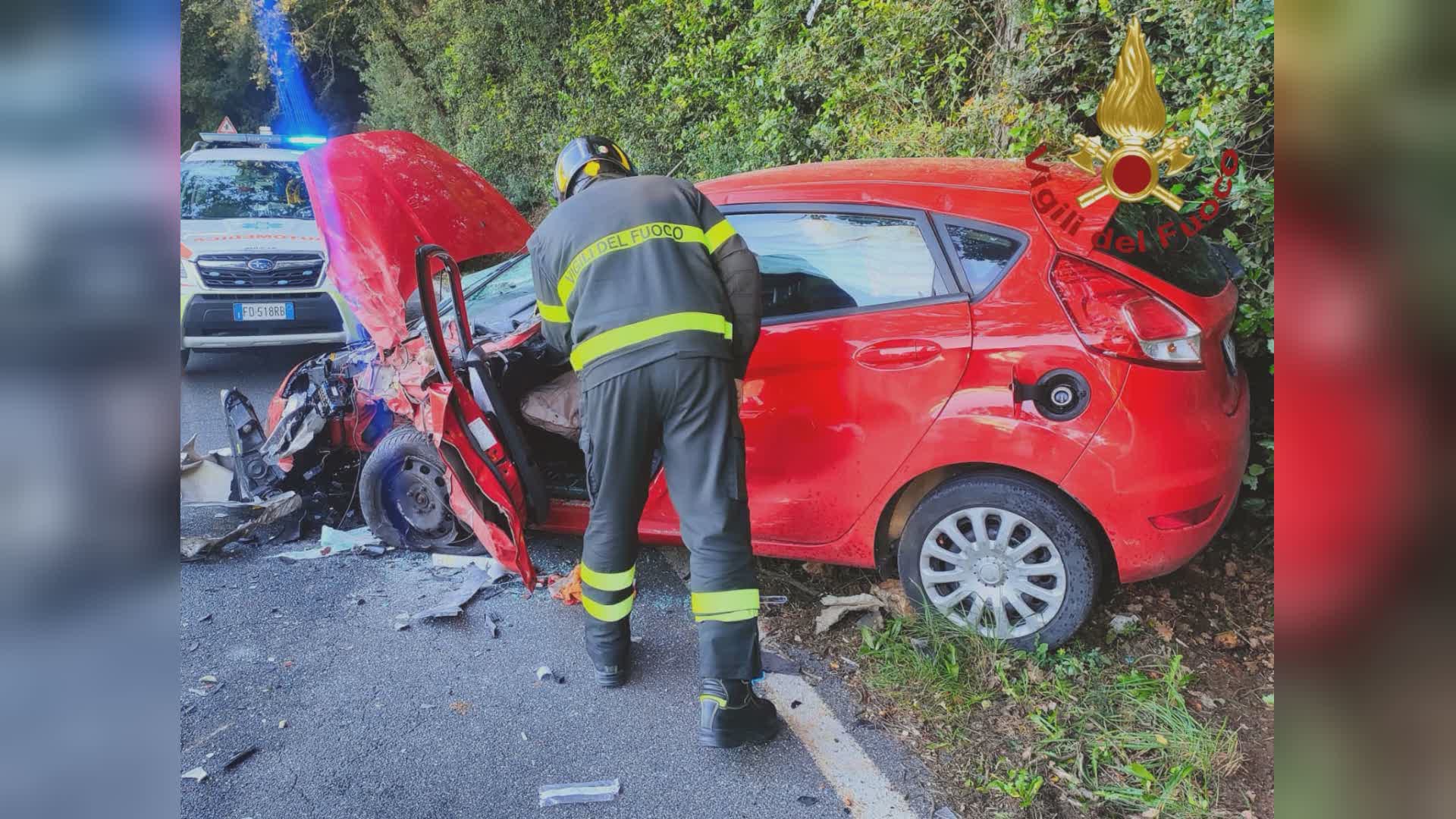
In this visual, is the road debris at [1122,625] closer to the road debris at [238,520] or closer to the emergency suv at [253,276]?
the road debris at [238,520]

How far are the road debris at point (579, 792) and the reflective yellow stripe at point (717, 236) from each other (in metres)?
1.69

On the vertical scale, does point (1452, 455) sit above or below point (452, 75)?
below

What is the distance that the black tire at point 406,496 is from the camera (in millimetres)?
4051

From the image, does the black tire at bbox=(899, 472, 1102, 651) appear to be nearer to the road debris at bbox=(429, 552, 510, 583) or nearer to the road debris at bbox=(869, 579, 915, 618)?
the road debris at bbox=(869, 579, 915, 618)

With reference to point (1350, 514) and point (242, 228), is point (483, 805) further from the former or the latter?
point (242, 228)

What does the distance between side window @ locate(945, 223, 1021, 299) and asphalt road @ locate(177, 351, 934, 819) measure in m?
1.48

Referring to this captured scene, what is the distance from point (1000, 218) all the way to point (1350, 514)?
2.58 meters

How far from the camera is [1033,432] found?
288 cm

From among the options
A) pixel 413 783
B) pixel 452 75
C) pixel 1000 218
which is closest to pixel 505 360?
pixel 413 783

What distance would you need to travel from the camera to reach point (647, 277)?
2.88 meters

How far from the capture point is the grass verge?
251cm

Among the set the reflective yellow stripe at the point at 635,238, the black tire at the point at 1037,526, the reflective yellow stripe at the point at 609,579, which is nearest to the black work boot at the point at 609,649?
the reflective yellow stripe at the point at 609,579

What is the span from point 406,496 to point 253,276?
3.73 m

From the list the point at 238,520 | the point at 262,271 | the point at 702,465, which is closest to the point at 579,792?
the point at 702,465
